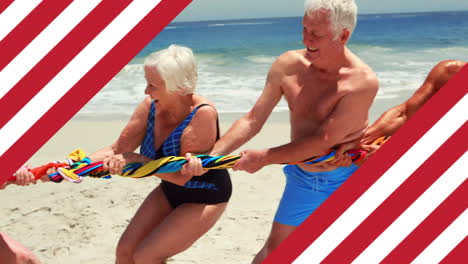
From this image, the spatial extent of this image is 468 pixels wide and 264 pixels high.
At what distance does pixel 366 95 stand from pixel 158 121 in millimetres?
1148

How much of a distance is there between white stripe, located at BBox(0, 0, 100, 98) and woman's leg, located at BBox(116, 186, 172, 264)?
46.5 inches

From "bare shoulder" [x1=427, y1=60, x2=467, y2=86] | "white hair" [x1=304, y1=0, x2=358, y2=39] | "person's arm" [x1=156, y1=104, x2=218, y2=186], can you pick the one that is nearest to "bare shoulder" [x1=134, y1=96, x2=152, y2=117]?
"person's arm" [x1=156, y1=104, x2=218, y2=186]

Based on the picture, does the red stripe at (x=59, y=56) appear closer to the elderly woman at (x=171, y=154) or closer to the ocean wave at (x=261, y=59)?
the elderly woman at (x=171, y=154)

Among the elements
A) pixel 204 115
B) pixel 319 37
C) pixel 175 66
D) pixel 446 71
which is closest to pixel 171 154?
pixel 204 115

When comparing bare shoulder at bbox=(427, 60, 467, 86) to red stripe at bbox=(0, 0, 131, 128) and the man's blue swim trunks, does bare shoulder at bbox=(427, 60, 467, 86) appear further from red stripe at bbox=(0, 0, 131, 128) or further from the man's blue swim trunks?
red stripe at bbox=(0, 0, 131, 128)

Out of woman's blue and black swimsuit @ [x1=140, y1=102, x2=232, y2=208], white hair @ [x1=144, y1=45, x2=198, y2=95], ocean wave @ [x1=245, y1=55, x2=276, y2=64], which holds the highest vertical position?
white hair @ [x1=144, y1=45, x2=198, y2=95]

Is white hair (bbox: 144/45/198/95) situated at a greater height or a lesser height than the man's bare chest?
greater

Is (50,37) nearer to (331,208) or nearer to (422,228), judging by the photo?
(331,208)

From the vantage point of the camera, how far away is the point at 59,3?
3455 millimetres

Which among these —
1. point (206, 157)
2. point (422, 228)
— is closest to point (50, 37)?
point (206, 157)

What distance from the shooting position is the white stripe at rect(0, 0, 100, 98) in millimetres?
3355

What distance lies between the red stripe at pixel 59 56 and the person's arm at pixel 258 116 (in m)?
1.23

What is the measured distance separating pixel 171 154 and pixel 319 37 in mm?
997

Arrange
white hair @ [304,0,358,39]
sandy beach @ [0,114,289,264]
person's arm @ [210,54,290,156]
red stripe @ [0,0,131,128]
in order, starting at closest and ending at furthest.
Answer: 1. white hair @ [304,0,358,39]
2. person's arm @ [210,54,290,156]
3. red stripe @ [0,0,131,128]
4. sandy beach @ [0,114,289,264]
